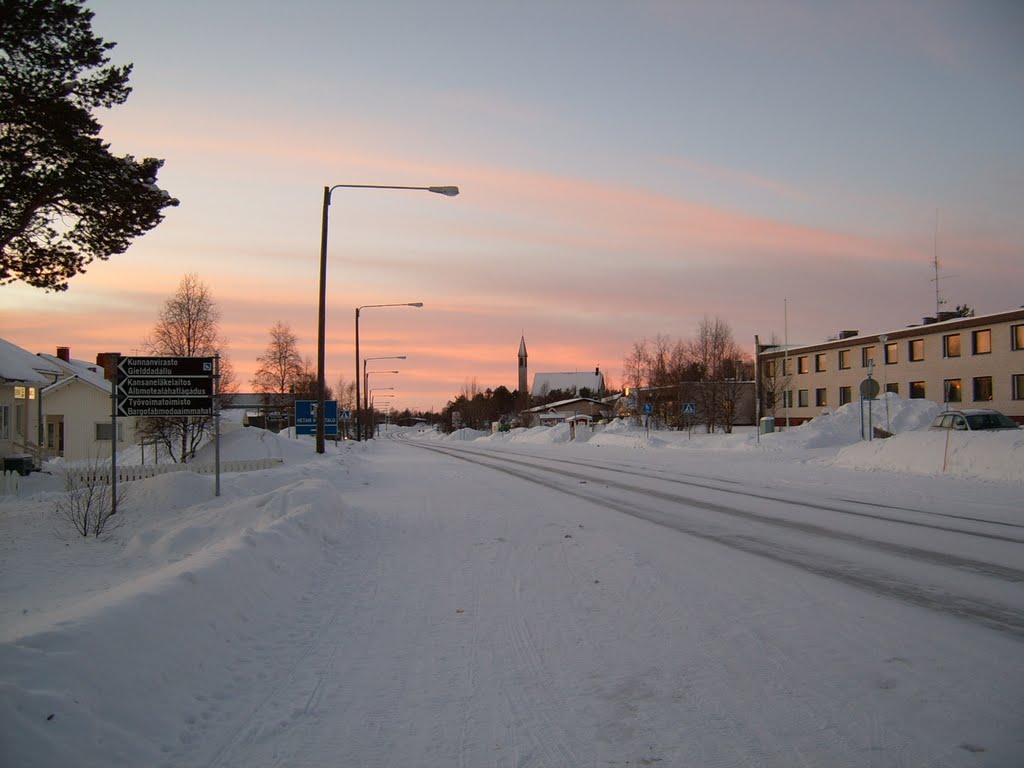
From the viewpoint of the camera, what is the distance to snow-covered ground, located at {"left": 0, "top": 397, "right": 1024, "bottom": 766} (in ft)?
13.0

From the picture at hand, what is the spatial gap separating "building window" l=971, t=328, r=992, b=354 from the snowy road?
1738 inches

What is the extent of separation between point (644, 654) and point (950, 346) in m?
55.3

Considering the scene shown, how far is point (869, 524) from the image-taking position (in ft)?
38.2

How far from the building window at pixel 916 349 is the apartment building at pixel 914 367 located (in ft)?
0.23

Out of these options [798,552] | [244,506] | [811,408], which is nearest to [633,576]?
[798,552]

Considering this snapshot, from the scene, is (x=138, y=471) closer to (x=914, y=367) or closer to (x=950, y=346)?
(x=950, y=346)

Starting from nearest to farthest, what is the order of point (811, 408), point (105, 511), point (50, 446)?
1. point (105, 511)
2. point (50, 446)
3. point (811, 408)

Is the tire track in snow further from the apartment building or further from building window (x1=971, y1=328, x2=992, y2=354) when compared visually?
building window (x1=971, y1=328, x2=992, y2=354)

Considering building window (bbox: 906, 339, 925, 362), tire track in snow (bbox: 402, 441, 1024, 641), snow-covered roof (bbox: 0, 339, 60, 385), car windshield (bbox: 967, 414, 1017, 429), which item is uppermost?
building window (bbox: 906, 339, 925, 362)

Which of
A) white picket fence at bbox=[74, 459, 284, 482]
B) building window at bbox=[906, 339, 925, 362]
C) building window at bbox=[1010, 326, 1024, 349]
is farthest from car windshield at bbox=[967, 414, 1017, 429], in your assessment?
building window at bbox=[906, 339, 925, 362]

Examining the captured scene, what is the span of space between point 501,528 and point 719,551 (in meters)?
3.90

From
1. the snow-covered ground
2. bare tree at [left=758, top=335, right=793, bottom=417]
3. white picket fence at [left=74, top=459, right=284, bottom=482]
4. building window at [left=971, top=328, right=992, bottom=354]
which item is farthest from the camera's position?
bare tree at [left=758, top=335, right=793, bottom=417]

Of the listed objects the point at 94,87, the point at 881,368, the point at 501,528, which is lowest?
the point at 501,528

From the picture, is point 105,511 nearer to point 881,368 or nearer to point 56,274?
point 56,274
